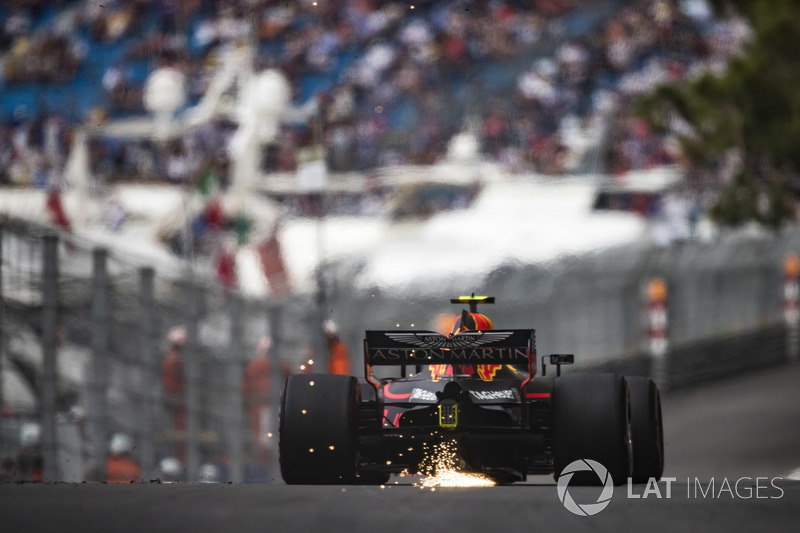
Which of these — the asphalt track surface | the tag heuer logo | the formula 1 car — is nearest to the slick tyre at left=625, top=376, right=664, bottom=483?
the formula 1 car

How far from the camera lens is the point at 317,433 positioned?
7.23 meters

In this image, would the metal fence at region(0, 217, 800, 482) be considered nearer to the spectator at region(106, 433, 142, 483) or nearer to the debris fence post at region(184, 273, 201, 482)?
the debris fence post at region(184, 273, 201, 482)

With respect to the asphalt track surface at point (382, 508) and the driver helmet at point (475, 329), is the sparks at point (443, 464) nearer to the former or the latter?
the driver helmet at point (475, 329)

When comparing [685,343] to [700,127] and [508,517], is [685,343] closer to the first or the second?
[700,127]

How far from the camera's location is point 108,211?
21.9m

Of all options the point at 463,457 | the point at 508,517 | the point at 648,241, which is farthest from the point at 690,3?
the point at 508,517

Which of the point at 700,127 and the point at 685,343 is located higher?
the point at 700,127

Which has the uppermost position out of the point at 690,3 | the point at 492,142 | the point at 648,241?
the point at 690,3

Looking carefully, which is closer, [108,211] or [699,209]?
[699,209]

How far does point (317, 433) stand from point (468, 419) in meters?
0.76

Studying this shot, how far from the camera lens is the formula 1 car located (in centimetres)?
695

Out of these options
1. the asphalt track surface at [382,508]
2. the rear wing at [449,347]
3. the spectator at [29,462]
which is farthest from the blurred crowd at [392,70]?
the asphalt track surface at [382,508]

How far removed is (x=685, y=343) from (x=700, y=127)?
254 cm

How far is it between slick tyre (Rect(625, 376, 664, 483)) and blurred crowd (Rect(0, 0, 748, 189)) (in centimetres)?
1367
